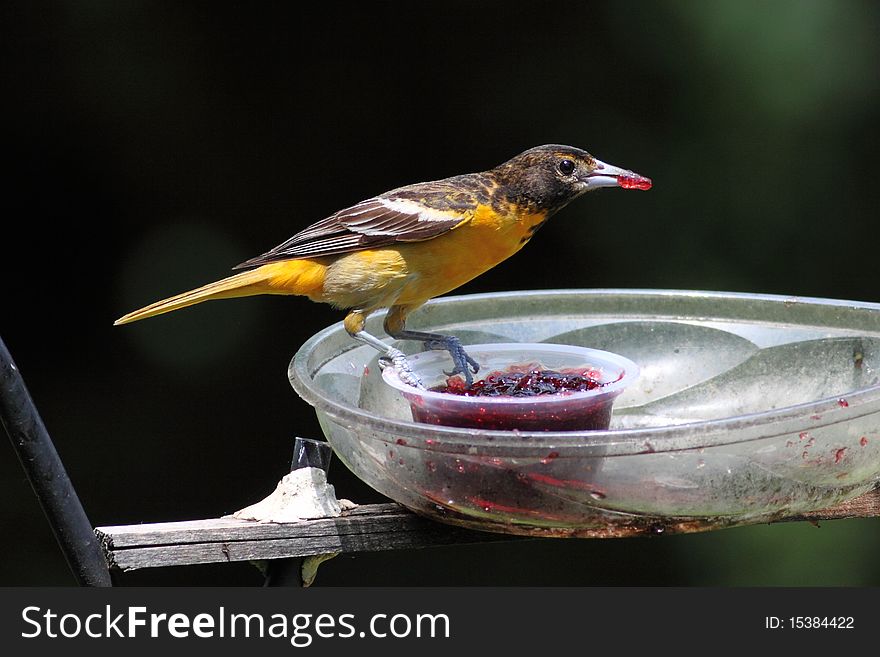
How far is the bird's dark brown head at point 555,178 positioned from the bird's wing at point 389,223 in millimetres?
118

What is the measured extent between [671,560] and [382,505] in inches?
95.9

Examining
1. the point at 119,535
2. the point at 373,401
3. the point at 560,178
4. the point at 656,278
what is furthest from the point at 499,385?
the point at 656,278

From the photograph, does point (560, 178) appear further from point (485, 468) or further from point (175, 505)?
point (175, 505)

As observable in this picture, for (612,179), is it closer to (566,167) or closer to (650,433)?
(566,167)

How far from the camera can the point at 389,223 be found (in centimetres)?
300

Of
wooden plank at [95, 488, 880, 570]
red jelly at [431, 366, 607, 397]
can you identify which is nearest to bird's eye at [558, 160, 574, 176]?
red jelly at [431, 366, 607, 397]

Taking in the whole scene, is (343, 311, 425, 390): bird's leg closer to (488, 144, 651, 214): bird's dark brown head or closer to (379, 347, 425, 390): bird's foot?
(379, 347, 425, 390): bird's foot

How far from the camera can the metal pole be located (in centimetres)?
201

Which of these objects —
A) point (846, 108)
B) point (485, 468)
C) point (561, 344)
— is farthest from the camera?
point (846, 108)

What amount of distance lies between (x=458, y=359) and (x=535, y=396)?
15.6 inches

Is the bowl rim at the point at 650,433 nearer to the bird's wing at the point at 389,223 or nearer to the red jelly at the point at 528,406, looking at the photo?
the red jelly at the point at 528,406

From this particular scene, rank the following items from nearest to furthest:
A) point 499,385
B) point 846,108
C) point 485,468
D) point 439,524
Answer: point 485,468, point 439,524, point 499,385, point 846,108

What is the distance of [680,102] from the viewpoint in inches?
187

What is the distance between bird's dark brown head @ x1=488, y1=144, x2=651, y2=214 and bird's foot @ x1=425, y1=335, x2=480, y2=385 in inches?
15.4
